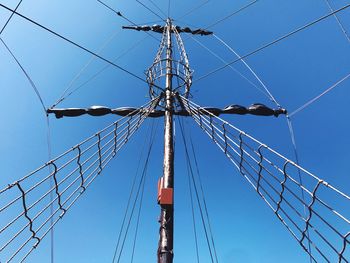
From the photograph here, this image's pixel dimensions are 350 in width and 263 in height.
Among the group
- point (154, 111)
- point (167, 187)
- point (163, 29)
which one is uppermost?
point (163, 29)

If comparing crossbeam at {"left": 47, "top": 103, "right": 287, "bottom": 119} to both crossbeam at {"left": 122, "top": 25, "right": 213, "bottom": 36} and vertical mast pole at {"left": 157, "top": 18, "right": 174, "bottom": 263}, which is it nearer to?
vertical mast pole at {"left": 157, "top": 18, "right": 174, "bottom": 263}

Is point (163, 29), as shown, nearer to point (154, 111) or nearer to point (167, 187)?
point (154, 111)

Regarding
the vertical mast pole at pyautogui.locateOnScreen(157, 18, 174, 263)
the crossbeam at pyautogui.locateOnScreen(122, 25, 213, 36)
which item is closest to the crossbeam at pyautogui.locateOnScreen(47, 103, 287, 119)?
the vertical mast pole at pyautogui.locateOnScreen(157, 18, 174, 263)

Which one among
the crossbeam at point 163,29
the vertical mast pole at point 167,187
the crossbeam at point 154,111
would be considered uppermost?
the crossbeam at point 163,29

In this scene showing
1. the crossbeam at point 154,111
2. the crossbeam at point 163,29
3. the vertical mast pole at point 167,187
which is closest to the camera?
the vertical mast pole at point 167,187

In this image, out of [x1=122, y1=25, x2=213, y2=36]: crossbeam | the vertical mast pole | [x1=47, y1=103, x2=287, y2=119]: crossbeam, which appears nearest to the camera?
the vertical mast pole

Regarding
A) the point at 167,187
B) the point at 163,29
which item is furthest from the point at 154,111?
the point at 163,29

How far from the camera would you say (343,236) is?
4.35 metres

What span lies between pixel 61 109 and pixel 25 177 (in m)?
5.34

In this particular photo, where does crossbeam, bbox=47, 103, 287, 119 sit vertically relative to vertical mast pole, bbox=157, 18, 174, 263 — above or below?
above

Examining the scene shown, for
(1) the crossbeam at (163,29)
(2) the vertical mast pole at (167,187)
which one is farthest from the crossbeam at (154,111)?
(1) the crossbeam at (163,29)

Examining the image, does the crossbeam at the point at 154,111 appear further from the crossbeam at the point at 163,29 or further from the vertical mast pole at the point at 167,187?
the crossbeam at the point at 163,29

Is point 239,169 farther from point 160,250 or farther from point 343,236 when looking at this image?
point 343,236

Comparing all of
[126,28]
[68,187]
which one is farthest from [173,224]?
[126,28]
